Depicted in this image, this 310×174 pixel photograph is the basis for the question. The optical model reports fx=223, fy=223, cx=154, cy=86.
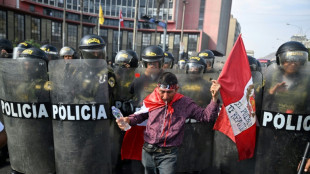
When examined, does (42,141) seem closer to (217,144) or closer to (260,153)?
(217,144)

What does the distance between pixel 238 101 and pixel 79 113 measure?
1972mm

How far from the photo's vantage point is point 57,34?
136ft

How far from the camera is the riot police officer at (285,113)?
8.96ft

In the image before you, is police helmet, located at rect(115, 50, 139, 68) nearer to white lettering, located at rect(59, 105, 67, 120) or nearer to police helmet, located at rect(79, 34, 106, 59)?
police helmet, located at rect(79, 34, 106, 59)

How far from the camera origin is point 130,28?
47719 mm

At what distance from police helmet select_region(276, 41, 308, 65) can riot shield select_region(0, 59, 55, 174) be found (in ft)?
10.4

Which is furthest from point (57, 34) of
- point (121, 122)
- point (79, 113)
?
point (121, 122)

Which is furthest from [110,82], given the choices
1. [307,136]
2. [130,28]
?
[130,28]

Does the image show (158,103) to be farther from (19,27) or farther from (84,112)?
(19,27)

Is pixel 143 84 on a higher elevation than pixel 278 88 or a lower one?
lower

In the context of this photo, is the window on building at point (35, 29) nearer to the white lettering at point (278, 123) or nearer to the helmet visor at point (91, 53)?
the helmet visor at point (91, 53)

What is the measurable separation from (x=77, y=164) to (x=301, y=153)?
2841mm

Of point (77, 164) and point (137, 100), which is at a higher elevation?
point (137, 100)

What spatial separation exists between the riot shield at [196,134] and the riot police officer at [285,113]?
0.75 m
